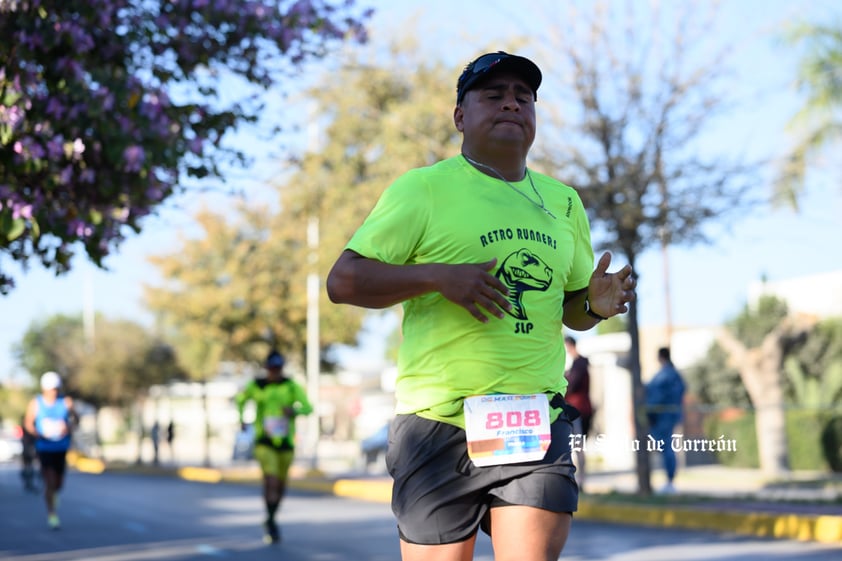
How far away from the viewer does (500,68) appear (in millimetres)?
3592

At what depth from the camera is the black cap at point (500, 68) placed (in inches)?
141

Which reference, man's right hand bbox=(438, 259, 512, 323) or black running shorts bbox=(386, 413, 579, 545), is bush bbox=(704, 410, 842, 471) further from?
man's right hand bbox=(438, 259, 512, 323)

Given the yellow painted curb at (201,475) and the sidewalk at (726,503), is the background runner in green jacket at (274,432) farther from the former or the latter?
the yellow painted curb at (201,475)

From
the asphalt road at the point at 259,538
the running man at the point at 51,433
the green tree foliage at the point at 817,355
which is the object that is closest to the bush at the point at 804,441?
the asphalt road at the point at 259,538

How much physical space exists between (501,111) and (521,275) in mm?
446

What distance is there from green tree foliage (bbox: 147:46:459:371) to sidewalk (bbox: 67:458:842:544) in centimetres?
705

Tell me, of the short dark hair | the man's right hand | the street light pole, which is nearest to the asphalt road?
the short dark hair

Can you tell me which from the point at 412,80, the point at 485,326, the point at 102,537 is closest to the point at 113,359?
the point at 412,80

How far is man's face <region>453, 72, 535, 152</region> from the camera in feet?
11.8

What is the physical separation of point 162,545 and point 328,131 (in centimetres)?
1876

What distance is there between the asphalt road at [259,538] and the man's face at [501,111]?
7022 millimetres

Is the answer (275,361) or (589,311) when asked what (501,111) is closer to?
(589,311)

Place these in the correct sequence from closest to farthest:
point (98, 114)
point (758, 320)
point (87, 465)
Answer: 1. point (98, 114)
2. point (758, 320)
3. point (87, 465)

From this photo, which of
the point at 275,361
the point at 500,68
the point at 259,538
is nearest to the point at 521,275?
the point at 500,68
